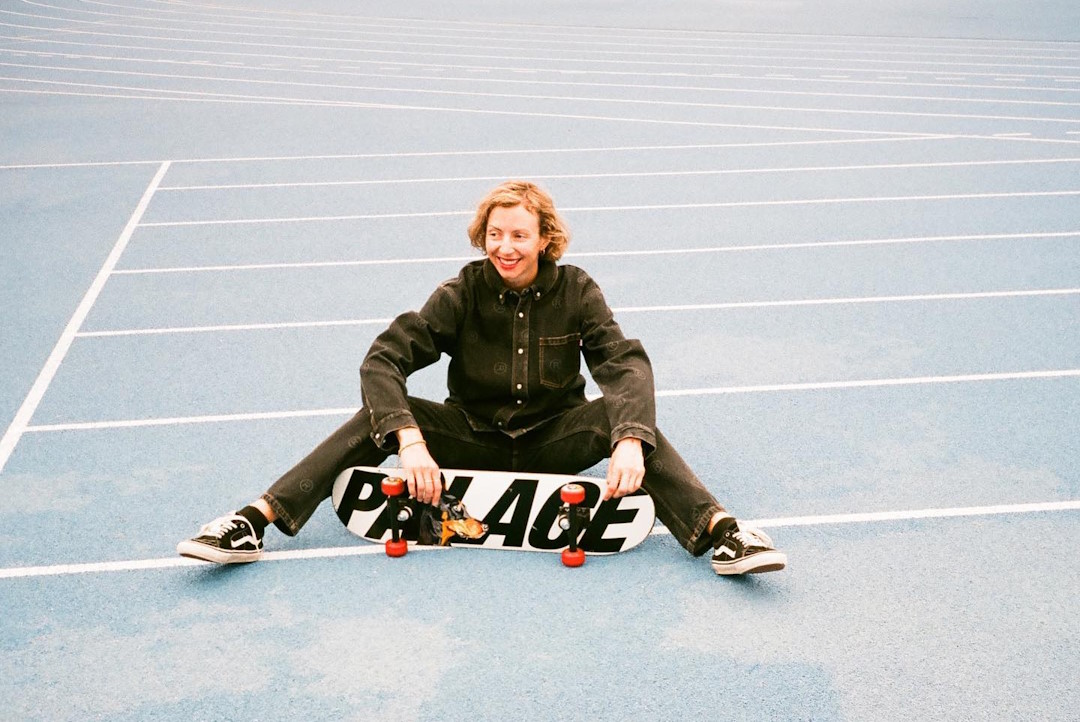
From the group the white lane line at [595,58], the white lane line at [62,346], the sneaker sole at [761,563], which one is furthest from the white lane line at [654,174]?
the sneaker sole at [761,563]

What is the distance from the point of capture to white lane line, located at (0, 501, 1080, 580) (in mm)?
3475

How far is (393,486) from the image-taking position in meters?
3.38

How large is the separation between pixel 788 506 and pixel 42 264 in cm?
473

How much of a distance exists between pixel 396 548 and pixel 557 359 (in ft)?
2.67

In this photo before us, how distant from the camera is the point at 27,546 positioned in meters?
3.61

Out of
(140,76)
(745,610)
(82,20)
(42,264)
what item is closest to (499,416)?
(745,610)

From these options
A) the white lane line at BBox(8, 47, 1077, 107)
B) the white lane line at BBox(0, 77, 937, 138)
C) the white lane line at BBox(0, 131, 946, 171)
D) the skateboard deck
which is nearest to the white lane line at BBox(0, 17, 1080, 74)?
the white lane line at BBox(8, 47, 1077, 107)

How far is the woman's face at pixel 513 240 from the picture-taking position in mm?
3500

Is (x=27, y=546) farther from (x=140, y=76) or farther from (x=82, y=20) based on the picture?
(x=82, y=20)

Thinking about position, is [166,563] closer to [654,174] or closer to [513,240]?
[513,240]

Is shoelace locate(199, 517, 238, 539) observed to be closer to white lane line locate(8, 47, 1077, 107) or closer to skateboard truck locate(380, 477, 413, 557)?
skateboard truck locate(380, 477, 413, 557)

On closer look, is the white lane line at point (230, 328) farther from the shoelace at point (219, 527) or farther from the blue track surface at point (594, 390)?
the shoelace at point (219, 527)

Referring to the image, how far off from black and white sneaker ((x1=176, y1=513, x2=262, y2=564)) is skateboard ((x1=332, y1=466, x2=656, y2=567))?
32cm

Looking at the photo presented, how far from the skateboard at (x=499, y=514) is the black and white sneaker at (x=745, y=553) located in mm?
271
